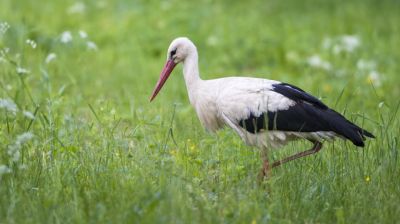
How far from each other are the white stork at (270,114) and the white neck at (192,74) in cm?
9

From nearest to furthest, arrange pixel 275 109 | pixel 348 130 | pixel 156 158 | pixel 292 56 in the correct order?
pixel 156 158, pixel 348 130, pixel 275 109, pixel 292 56

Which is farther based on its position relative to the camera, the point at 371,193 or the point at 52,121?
the point at 52,121

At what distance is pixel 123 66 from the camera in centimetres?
1017

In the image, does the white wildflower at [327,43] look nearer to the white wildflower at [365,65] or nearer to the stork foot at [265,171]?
the white wildflower at [365,65]

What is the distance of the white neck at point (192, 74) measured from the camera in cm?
606

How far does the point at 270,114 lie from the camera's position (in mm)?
5691

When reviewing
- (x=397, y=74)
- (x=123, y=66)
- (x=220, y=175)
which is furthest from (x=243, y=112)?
(x=397, y=74)

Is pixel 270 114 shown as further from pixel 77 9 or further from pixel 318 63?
pixel 77 9

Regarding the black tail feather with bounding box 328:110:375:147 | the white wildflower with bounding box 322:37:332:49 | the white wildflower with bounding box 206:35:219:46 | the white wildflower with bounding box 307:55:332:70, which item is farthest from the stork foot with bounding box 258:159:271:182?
the white wildflower with bounding box 322:37:332:49

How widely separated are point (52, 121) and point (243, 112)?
51.4 inches

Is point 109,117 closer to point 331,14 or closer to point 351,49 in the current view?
Answer: point 351,49

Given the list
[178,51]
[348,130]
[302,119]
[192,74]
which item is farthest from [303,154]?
[178,51]

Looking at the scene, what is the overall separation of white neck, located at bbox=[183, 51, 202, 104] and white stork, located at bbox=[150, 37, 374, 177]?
0.09 metres

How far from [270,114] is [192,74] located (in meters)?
0.72
